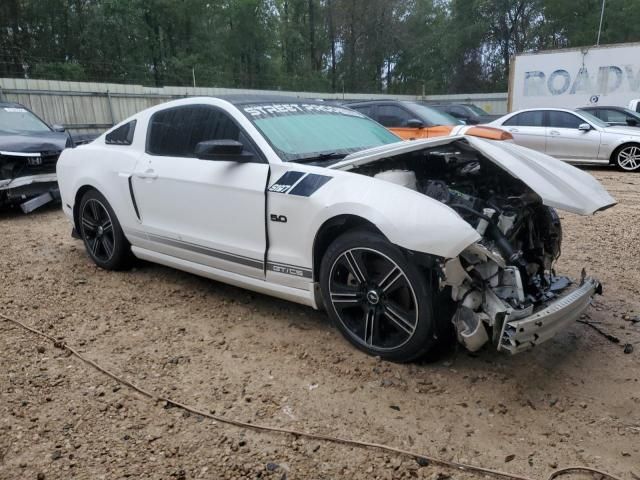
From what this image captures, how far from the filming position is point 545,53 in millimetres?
18000

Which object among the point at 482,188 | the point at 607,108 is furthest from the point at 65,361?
the point at 607,108

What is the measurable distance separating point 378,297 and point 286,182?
3.12ft

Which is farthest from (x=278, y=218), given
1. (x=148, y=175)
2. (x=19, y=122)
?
(x=19, y=122)

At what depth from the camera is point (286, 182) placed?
341cm

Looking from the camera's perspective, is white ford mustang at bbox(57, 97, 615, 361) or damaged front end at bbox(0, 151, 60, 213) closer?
white ford mustang at bbox(57, 97, 615, 361)

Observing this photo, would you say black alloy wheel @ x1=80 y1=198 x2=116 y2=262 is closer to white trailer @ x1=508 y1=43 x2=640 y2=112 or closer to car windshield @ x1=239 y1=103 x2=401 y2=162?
car windshield @ x1=239 y1=103 x2=401 y2=162

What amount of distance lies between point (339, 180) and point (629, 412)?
1.98 m

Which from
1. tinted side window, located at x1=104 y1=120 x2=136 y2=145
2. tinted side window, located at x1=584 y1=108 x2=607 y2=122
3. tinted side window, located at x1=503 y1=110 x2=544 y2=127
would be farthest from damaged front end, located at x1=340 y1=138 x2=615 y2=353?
tinted side window, located at x1=584 y1=108 x2=607 y2=122

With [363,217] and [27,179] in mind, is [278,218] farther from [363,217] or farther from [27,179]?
[27,179]

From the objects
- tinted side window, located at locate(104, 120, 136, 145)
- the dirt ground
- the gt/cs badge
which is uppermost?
tinted side window, located at locate(104, 120, 136, 145)

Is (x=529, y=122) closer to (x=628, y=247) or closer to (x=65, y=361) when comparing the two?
(x=628, y=247)

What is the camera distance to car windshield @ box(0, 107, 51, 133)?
8.66 meters

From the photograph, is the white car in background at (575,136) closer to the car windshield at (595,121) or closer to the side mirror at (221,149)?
the car windshield at (595,121)

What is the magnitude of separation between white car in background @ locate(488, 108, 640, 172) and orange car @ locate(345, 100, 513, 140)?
5.08ft
